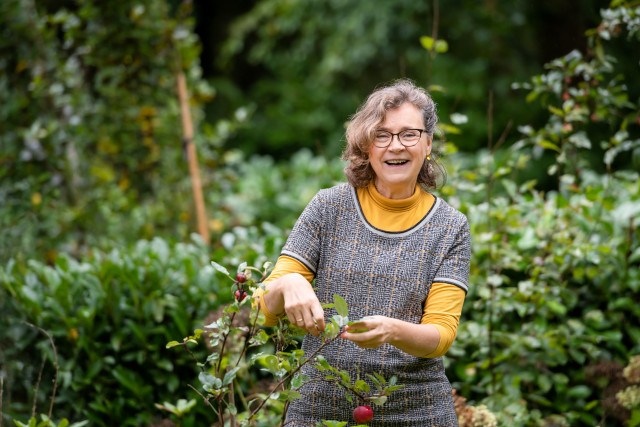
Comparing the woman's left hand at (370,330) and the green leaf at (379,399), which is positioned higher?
the woman's left hand at (370,330)

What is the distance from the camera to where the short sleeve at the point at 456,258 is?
1.59m

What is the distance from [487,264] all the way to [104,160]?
10.2 feet

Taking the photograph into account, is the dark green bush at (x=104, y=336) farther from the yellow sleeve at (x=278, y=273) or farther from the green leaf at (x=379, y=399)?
the green leaf at (x=379, y=399)

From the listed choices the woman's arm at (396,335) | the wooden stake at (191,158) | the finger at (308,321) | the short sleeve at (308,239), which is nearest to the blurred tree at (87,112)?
the wooden stake at (191,158)

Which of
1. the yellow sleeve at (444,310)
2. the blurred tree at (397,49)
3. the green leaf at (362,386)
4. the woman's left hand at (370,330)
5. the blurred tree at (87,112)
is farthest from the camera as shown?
the blurred tree at (397,49)

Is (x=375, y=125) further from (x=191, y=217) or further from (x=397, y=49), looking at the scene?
(x=397, y=49)

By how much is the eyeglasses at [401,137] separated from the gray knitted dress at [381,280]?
18 centimetres

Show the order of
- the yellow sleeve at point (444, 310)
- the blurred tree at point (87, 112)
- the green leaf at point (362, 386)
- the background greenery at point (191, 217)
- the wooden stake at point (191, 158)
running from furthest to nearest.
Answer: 1. the wooden stake at point (191, 158)
2. the blurred tree at point (87, 112)
3. the background greenery at point (191, 217)
4. the yellow sleeve at point (444, 310)
5. the green leaf at point (362, 386)

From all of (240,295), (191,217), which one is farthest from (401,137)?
(191,217)

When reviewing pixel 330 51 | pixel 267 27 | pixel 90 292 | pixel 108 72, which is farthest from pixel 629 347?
pixel 267 27

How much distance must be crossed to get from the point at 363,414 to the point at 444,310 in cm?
31

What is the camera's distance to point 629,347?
3.01 meters

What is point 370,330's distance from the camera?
4.46 feet

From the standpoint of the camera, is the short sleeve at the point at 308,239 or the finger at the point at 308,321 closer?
the finger at the point at 308,321
